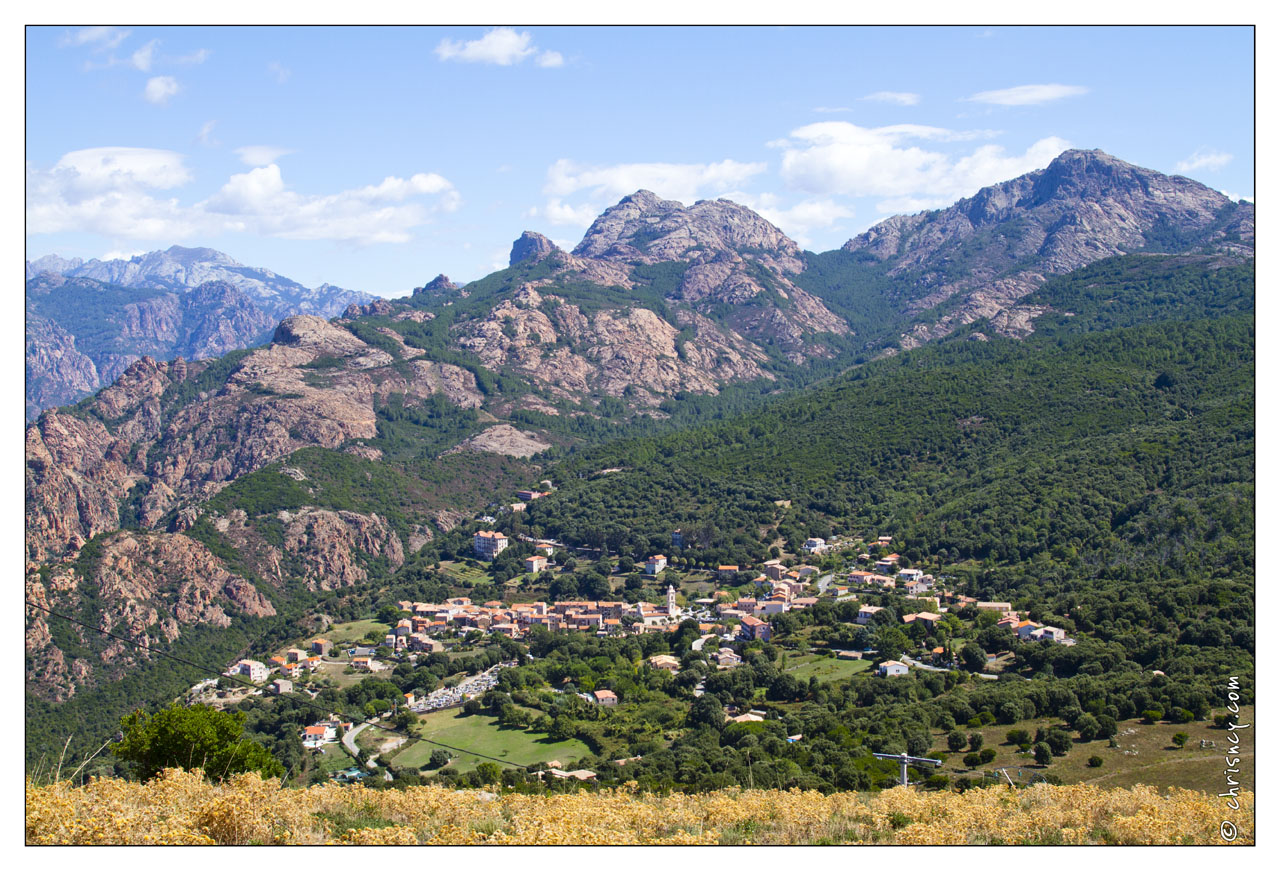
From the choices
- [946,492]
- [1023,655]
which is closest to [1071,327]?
[946,492]

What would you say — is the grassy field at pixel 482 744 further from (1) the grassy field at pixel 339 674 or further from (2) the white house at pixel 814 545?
(2) the white house at pixel 814 545

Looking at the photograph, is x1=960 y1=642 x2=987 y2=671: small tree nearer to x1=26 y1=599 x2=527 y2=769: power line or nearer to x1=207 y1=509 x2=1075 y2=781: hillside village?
x1=207 y1=509 x2=1075 y2=781: hillside village

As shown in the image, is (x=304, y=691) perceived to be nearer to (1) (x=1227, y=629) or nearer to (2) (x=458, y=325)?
(1) (x=1227, y=629)

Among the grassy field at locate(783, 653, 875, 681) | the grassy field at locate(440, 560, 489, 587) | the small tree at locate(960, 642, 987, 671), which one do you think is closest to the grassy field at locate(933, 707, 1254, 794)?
the small tree at locate(960, 642, 987, 671)

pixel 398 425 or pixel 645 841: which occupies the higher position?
pixel 398 425

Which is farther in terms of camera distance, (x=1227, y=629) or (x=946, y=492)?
(x=946, y=492)

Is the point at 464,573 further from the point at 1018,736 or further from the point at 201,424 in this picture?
the point at 201,424

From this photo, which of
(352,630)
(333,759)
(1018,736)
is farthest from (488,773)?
(352,630)

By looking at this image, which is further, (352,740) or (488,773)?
(352,740)

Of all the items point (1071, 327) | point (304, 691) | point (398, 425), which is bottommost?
point (304, 691)
